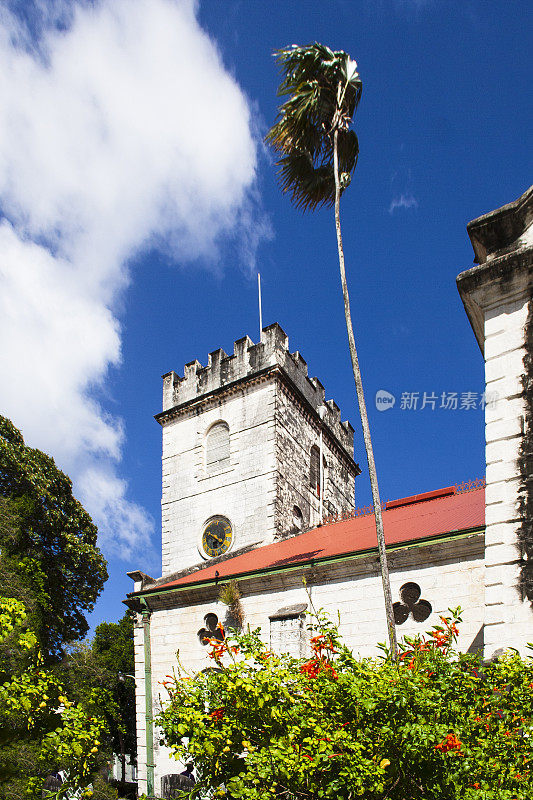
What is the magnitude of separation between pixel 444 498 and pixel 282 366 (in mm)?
9337

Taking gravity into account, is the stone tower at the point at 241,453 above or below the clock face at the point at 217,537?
above

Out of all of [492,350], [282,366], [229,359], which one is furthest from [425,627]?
[229,359]

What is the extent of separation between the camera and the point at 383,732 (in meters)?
6.69

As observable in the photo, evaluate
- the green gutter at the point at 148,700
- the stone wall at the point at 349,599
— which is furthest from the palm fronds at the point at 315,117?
the green gutter at the point at 148,700

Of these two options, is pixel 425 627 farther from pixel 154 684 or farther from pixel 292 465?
pixel 292 465

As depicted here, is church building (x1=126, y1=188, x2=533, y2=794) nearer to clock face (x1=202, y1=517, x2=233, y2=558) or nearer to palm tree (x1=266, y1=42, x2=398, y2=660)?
clock face (x1=202, y1=517, x2=233, y2=558)

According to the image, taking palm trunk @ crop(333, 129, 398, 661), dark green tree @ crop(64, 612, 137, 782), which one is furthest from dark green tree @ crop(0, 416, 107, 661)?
palm trunk @ crop(333, 129, 398, 661)

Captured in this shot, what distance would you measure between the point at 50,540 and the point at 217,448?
29.4 feet

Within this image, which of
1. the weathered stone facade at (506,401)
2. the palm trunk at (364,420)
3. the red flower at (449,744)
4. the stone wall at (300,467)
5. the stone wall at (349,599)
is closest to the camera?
the red flower at (449,744)

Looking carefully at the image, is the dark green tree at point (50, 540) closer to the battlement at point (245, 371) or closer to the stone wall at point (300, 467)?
the battlement at point (245, 371)

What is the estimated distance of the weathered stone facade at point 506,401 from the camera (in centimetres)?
878

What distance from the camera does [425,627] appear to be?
44.0 ft

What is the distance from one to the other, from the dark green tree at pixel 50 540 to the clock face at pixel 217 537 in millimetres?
6583

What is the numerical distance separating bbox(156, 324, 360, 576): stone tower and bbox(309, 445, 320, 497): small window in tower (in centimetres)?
4
